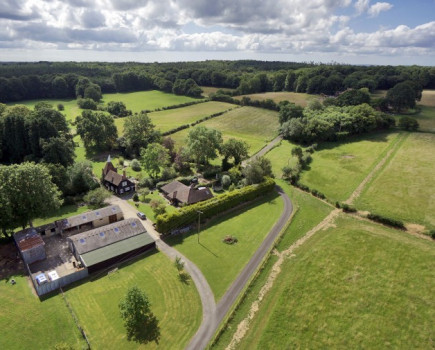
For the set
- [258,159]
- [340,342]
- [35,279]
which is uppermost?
[258,159]

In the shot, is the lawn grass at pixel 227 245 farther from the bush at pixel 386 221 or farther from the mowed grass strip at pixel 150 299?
the bush at pixel 386 221

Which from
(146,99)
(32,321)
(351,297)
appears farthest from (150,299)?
(146,99)

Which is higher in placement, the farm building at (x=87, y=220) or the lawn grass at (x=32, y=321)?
the farm building at (x=87, y=220)

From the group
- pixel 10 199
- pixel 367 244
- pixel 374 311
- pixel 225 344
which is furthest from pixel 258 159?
pixel 10 199

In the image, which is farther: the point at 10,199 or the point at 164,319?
the point at 10,199

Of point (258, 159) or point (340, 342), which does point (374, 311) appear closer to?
point (340, 342)

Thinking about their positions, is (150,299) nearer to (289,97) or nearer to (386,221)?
(386,221)

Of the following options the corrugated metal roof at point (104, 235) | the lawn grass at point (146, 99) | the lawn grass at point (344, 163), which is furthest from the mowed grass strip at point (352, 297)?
the lawn grass at point (146, 99)
